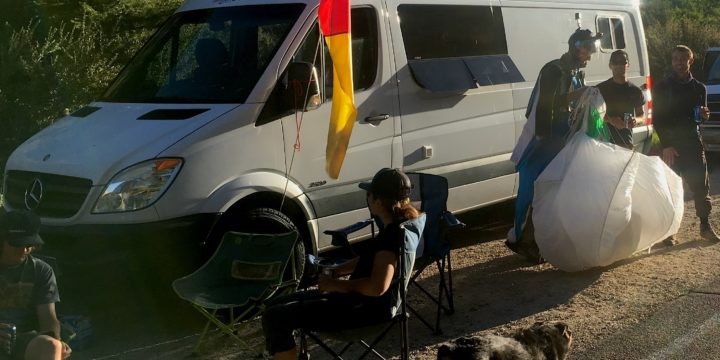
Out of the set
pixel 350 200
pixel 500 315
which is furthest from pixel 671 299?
pixel 350 200

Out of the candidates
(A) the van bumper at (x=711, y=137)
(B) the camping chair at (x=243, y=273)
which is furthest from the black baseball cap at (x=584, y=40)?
(A) the van bumper at (x=711, y=137)

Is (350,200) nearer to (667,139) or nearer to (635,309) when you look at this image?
(635,309)

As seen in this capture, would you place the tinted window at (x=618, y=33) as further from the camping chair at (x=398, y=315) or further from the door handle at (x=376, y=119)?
the camping chair at (x=398, y=315)

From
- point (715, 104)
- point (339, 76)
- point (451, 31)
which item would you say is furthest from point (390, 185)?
point (715, 104)

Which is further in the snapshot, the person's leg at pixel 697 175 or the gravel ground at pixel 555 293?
the person's leg at pixel 697 175

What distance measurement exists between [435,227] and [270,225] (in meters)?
1.17

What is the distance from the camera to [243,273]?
575 centimetres

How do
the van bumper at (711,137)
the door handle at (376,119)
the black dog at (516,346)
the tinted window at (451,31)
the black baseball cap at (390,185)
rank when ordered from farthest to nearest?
the van bumper at (711,137) → the tinted window at (451,31) → the door handle at (376,119) → the black baseball cap at (390,185) → the black dog at (516,346)

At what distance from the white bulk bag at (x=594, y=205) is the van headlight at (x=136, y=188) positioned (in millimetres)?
2825

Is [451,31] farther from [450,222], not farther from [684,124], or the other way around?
[450,222]

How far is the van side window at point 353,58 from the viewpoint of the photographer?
670 centimetres

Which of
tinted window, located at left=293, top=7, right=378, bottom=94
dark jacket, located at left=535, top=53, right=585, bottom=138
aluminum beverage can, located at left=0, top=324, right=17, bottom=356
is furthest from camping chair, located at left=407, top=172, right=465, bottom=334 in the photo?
aluminum beverage can, located at left=0, top=324, right=17, bottom=356

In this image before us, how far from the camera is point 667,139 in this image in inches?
347

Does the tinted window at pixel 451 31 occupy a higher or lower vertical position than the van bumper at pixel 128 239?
higher
